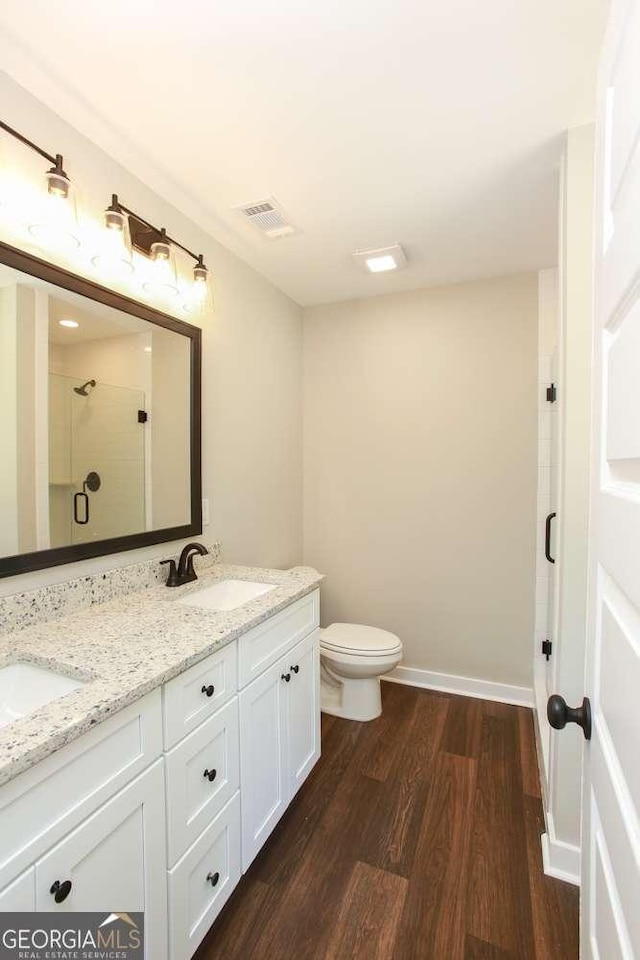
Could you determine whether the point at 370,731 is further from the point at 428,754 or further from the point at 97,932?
the point at 97,932

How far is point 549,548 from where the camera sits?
85.7 inches

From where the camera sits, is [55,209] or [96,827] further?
[55,209]

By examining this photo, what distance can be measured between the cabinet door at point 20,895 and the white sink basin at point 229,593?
3.16ft

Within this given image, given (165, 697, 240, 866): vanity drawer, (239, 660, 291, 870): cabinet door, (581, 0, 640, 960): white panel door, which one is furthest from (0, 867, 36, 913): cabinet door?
(581, 0, 640, 960): white panel door

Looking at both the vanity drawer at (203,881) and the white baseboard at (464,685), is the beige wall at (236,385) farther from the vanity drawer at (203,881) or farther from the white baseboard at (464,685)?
the white baseboard at (464,685)

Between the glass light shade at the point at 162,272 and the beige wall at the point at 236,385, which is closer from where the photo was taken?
the beige wall at the point at 236,385

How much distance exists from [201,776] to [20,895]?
0.49 metres

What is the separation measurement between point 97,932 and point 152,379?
157 centimetres

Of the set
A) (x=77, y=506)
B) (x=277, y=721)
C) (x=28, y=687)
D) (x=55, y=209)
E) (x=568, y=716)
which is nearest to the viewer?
(x=568, y=716)

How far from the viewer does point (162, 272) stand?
5.38ft

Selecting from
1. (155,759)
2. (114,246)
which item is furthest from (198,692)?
(114,246)

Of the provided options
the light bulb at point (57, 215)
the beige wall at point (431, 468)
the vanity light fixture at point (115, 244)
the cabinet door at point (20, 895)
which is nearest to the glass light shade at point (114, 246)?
the vanity light fixture at point (115, 244)

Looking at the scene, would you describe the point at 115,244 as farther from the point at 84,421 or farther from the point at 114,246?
the point at 84,421

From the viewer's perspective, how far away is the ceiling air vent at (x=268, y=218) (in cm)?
174
